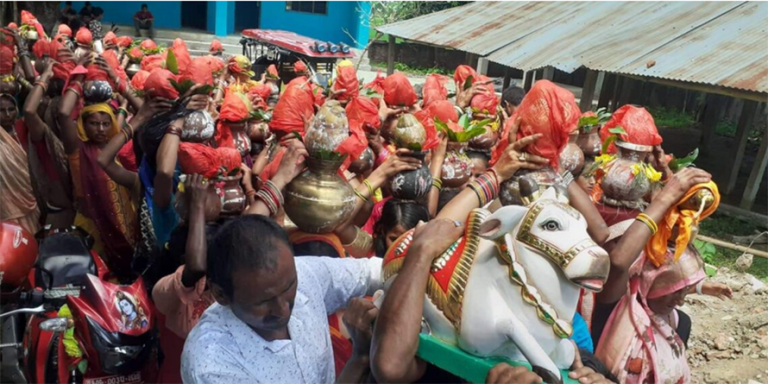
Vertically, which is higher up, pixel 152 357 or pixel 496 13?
pixel 496 13

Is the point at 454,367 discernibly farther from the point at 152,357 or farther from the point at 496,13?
the point at 496,13

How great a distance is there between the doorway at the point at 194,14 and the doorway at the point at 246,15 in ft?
4.68

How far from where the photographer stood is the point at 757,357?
4887 mm

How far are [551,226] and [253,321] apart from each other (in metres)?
0.86

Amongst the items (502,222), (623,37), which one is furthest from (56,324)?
(623,37)

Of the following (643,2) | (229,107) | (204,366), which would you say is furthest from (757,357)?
(643,2)

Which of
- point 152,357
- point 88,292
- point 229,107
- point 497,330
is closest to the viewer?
point 497,330

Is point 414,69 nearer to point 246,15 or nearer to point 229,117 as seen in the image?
point 246,15

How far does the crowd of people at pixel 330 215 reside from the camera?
5.55ft

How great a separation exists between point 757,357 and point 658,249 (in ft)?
10.8

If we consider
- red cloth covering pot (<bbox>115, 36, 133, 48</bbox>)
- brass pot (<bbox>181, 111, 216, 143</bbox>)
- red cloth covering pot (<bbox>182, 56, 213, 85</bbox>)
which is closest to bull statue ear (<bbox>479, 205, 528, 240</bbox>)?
brass pot (<bbox>181, 111, 216, 143</bbox>)

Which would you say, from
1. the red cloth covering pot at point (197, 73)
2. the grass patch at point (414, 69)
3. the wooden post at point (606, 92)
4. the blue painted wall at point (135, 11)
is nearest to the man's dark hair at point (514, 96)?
the red cloth covering pot at point (197, 73)

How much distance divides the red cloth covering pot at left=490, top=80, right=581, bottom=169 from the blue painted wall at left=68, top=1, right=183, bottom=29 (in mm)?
21809

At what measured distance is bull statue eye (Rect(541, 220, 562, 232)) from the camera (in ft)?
4.87
